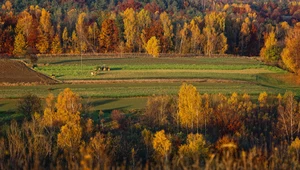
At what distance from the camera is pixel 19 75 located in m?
36.1

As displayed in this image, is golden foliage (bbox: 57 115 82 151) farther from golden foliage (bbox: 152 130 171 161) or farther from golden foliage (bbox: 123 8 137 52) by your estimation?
golden foliage (bbox: 123 8 137 52)

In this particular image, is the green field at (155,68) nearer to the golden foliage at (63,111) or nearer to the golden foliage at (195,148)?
the golden foliage at (63,111)

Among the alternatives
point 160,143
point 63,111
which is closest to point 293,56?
point 63,111

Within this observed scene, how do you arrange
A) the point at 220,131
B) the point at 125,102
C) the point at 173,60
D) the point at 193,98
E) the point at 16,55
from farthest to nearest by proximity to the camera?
the point at 16,55
the point at 173,60
the point at 125,102
the point at 193,98
the point at 220,131

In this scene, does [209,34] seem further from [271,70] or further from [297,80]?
[297,80]

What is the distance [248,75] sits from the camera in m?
38.4

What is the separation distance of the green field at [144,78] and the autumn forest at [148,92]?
10 centimetres

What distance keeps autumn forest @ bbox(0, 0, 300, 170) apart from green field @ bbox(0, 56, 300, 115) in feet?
0.32

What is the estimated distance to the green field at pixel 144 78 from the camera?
1134 inches

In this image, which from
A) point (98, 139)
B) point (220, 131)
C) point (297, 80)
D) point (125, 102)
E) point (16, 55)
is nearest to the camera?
point (98, 139)

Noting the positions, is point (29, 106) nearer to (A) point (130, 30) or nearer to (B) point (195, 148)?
(B) point (195, 148)

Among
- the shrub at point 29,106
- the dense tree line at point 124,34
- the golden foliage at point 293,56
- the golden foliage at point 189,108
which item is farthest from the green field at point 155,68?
the golden foliage at point 189,108

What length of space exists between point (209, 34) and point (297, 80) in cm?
2145

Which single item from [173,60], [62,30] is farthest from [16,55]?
[173,60]
